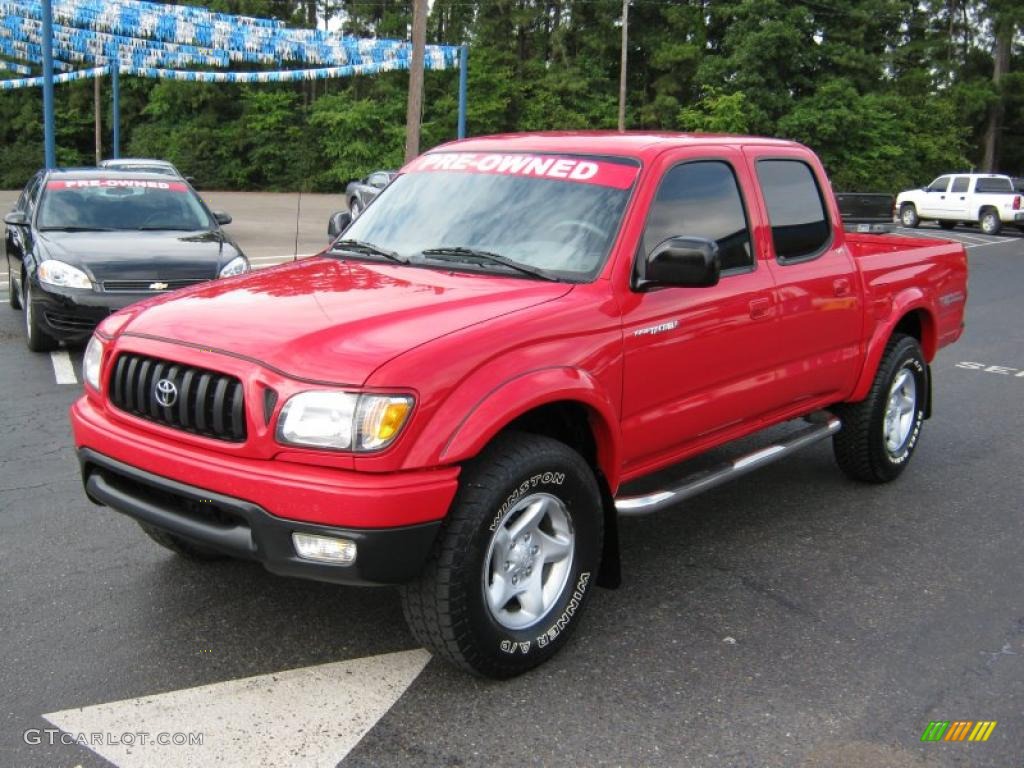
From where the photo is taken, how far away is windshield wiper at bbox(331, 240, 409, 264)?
4266mm

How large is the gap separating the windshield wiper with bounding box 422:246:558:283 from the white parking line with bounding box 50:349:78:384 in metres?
4.71

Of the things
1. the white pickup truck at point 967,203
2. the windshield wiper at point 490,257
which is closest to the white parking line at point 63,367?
the windshield wiper at point 490,257

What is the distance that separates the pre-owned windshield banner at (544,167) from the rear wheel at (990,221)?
93.2 feet

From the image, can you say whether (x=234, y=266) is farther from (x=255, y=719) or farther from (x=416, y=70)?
(x=416, y=70)

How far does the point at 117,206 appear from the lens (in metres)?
9.56

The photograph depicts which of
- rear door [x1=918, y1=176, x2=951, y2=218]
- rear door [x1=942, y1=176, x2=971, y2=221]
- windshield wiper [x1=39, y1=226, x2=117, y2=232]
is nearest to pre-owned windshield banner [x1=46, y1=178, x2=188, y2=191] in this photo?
windshield wiper [x1=39, y1=226, x2=117, y2=232]

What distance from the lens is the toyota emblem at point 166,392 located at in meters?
3.25

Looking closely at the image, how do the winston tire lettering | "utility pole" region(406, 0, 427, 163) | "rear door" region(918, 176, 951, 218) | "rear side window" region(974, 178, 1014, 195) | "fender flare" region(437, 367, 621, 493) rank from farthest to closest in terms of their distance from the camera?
"rear door" region(918, 176, 951, 218) < "rear side window" region(974, 178, 1014, 195) < "utility pole" region(406, 0, 427, 163) < the winston tire lettering < "fender flare" region(437, 367, 621, 493)

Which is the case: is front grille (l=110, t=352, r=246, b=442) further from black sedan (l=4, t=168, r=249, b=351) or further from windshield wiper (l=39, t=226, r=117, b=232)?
windshield wiper (l=39, t=226, r=117, b=232)

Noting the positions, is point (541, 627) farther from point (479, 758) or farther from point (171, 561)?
point (171, 561)

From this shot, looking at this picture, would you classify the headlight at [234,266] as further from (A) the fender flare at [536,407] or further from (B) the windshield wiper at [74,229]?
(A) the fender flare at [536,407]

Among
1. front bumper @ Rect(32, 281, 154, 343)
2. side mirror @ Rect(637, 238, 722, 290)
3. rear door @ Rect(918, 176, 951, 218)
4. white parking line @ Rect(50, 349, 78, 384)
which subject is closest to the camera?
side mirror @ Rect(637, 238, 722, 290)

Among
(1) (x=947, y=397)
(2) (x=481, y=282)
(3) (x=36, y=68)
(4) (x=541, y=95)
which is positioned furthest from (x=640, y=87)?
(2) (x=481, y=282)

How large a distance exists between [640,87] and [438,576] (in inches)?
2029
